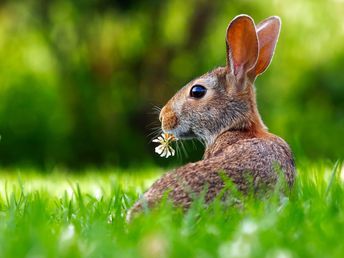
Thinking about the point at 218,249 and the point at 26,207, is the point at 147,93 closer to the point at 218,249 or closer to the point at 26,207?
the point at 26,207

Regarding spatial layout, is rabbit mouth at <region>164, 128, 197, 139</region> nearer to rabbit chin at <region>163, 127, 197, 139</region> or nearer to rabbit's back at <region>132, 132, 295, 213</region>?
rabbit chin at <region>163, 127, 197, 139</region>

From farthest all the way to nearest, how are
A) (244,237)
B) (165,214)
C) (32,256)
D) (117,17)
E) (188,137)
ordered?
(117,17) → (188,137) → (165,214) → (244,237) → (32,256)

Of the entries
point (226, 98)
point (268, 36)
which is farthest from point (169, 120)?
point (268, 36)

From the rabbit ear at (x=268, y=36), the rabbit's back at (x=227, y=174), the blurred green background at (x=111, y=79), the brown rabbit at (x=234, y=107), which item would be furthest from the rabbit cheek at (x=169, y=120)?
the blurred green background at (x=111, y=79)

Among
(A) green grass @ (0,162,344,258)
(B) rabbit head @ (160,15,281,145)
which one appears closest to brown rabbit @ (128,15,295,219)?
(B) rabbit head @ (160,15,281,145)

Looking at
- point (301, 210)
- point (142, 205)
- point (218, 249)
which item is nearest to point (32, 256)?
point (218, 249)

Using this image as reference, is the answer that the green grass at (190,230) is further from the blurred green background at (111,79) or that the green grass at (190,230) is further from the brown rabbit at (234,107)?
the blurred green background at (111,79)

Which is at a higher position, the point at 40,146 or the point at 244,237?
the point at 244,237

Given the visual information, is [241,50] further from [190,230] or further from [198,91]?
[190,230]
